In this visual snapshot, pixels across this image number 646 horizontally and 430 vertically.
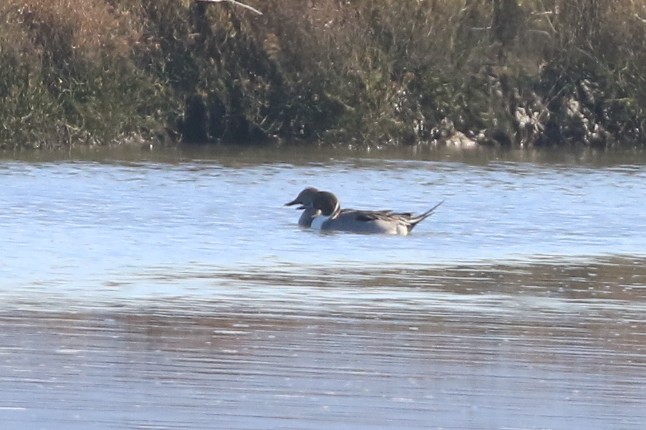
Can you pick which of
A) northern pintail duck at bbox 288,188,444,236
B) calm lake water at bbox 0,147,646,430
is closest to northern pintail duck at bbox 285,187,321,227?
northern pintail duck at bbox 288,188,444,236

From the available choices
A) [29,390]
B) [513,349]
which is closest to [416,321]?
[513,349]

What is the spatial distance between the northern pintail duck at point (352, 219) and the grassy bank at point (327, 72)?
Result: 900cm

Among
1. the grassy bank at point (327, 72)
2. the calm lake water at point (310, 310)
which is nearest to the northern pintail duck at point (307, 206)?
the calm lake water at point (310, 310)

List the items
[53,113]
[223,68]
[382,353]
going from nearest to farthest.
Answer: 1. [382,353]
2. [53,113]
3. [223,68]

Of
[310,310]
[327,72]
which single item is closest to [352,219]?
[310,310]

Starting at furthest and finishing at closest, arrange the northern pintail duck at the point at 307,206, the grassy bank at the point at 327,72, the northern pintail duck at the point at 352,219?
the grassy bank at the point at 327,72 < the northern pintail duck at the point at 307,206 < the northern pintail duck at the point at 352,219

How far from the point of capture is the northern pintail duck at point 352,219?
13703 mm

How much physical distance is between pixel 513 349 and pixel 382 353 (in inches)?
25.8

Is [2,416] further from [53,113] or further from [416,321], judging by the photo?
[53,113]

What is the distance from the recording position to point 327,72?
25.1 metres

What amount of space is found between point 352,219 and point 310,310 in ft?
15.4

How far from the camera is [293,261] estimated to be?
11.8m

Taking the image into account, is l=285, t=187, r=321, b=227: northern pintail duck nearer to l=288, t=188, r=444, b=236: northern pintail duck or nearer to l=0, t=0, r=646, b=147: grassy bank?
l=288, t=188, r=444, b=236: northern pintail duck

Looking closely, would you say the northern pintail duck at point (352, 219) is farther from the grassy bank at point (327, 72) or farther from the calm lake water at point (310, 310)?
the grassy bank at point (327, 72)
